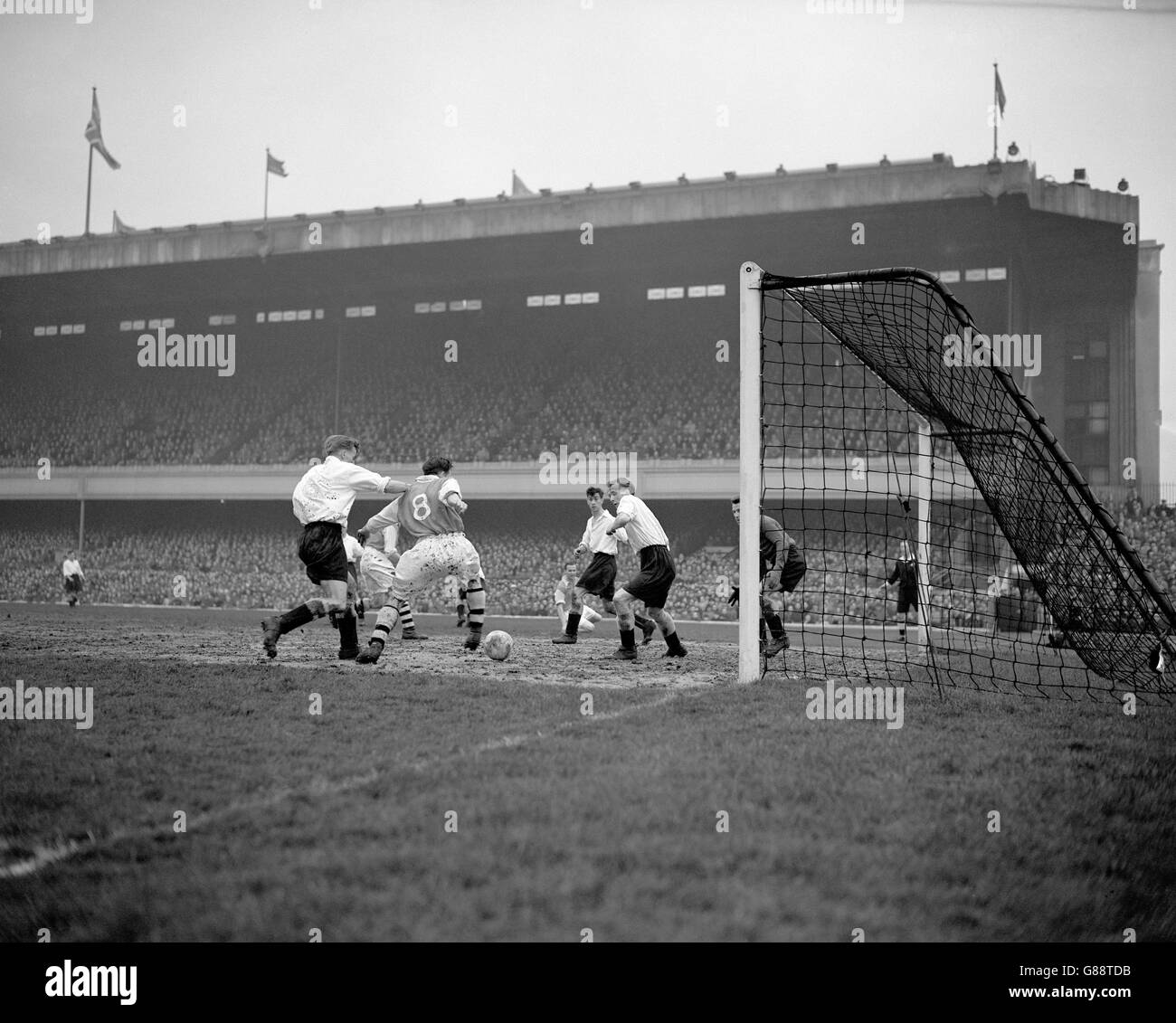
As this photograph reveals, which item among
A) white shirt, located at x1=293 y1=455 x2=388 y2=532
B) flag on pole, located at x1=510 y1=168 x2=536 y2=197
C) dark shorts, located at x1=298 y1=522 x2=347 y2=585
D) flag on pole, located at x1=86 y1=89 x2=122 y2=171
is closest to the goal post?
white shirt, located at x1=293 y1=455 x2=388 y2=532

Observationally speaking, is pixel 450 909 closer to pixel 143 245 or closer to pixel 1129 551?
pixel 1129 551

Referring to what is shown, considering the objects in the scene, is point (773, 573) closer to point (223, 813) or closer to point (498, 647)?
point (498, 647)

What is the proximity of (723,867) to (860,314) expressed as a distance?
745 centimetres

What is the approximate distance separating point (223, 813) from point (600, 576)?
7990 millimetres

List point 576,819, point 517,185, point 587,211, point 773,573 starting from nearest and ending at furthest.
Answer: point 576,819 < point 773,573 < point 587,211 < point 517,185

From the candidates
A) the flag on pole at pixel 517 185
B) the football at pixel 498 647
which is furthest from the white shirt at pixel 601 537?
the flag on pole at pixel 517 185

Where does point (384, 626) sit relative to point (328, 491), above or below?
below

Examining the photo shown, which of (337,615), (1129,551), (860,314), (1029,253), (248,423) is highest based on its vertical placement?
(1029,253)

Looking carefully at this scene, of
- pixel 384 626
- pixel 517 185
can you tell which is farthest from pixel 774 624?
pixel 517 185

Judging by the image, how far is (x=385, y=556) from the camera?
14172mm

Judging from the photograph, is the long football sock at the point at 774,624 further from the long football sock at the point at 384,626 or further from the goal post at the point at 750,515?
the long football sock at the point at 384,626

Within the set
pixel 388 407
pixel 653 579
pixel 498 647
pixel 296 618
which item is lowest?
pixel 498 647

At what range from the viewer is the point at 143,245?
37.4 m
